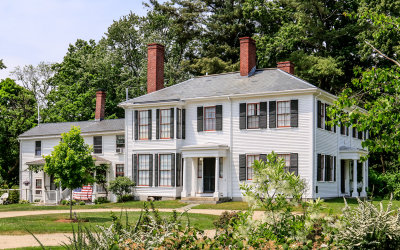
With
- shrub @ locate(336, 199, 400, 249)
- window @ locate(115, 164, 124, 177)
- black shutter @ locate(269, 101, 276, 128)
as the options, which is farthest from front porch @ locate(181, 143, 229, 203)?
shrub @ locate(336, 199, 400, 249)

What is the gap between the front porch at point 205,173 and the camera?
2836 centimetres

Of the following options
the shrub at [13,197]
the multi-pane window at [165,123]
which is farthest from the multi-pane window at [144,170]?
the shrub at [13,197]

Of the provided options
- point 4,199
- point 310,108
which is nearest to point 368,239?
point 310,108

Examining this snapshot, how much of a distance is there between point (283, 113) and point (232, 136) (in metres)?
3.29

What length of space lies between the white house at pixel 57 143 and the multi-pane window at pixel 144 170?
9.77 feet

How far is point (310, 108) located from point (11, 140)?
28.0 meters

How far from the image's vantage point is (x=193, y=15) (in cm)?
4866

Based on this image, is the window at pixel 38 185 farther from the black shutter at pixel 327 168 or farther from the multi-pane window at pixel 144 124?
the black shutter at pixel 327 168

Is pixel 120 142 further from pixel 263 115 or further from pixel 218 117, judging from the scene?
pixel 263 115

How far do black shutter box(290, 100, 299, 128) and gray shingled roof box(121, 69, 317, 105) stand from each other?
2.62 ft

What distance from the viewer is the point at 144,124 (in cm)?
3145

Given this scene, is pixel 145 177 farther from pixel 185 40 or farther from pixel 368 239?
pixel 368 239

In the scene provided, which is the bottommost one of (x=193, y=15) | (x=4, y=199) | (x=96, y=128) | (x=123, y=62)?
(x=4, y=199)

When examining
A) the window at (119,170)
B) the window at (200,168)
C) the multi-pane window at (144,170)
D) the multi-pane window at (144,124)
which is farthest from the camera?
the window at (119,170)
